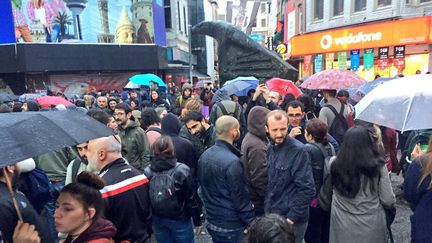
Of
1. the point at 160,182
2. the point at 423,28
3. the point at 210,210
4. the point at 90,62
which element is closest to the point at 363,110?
the point at 210,210

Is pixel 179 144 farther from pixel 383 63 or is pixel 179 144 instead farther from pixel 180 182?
pixel 383 63

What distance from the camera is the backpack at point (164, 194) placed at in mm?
3340

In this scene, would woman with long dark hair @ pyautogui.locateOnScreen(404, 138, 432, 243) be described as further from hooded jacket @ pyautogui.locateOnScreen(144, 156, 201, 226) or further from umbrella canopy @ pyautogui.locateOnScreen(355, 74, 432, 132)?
hooded jacket @ pyautogui.locateOnScreen(144, 156, 201, 226)

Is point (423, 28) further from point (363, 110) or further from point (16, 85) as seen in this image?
point (16, 85)

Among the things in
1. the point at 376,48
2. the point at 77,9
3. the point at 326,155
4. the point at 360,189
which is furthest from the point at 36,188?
the point at 77,9

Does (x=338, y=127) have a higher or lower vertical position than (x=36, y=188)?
higher

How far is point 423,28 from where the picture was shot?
14.2 m

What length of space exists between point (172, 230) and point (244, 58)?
20.1 ft

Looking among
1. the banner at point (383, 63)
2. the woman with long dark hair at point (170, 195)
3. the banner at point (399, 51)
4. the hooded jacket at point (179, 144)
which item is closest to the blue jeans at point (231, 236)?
the woman with long dark hair at point (170, 195)

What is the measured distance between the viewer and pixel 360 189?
3.17m

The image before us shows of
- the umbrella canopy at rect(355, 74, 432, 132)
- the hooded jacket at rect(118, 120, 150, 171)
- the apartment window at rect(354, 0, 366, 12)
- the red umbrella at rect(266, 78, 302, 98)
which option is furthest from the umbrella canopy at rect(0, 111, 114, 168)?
the apartment window at rect(354, 0, 366, 12)

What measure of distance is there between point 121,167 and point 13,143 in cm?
130

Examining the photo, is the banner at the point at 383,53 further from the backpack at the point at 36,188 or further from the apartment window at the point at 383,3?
the backpack at the point at 36,188

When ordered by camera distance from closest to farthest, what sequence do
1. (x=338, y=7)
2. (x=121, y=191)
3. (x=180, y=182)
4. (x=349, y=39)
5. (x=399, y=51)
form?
(x=121, y=191) → (x=180, y=182) → (x=399, y=51) → (x=349, y=39) → (x=338, y=7)
